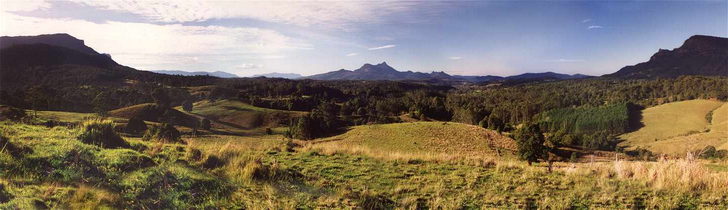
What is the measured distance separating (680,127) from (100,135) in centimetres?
16097

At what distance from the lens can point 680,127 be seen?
118125 millimetres

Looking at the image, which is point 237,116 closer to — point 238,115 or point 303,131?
point 238,115

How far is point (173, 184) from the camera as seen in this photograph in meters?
6.50

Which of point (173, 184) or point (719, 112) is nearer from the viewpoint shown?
point (173, 184)

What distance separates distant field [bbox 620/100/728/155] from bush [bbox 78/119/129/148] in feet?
377

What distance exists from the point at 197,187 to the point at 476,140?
1911 inches

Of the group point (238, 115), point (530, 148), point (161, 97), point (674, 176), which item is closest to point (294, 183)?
point (674, 176)

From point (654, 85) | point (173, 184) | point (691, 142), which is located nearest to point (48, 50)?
point (173, 184)

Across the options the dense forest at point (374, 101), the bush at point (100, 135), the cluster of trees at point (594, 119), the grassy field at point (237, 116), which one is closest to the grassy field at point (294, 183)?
the bush at point (100, 135)

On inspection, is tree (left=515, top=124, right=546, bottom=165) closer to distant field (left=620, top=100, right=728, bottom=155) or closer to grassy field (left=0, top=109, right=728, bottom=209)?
grassy field (left=0, top=109, right=728, bottom=209)

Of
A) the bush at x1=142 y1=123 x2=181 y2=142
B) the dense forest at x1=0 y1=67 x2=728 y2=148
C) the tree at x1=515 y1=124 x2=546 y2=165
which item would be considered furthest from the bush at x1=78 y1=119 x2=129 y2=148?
the dense forest at x1=0 y1=67 x2=728 y2=148

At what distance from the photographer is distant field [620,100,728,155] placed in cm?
9362

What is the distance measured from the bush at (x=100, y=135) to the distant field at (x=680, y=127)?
11500 centimetres

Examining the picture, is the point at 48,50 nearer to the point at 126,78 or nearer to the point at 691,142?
the point at 126,78
